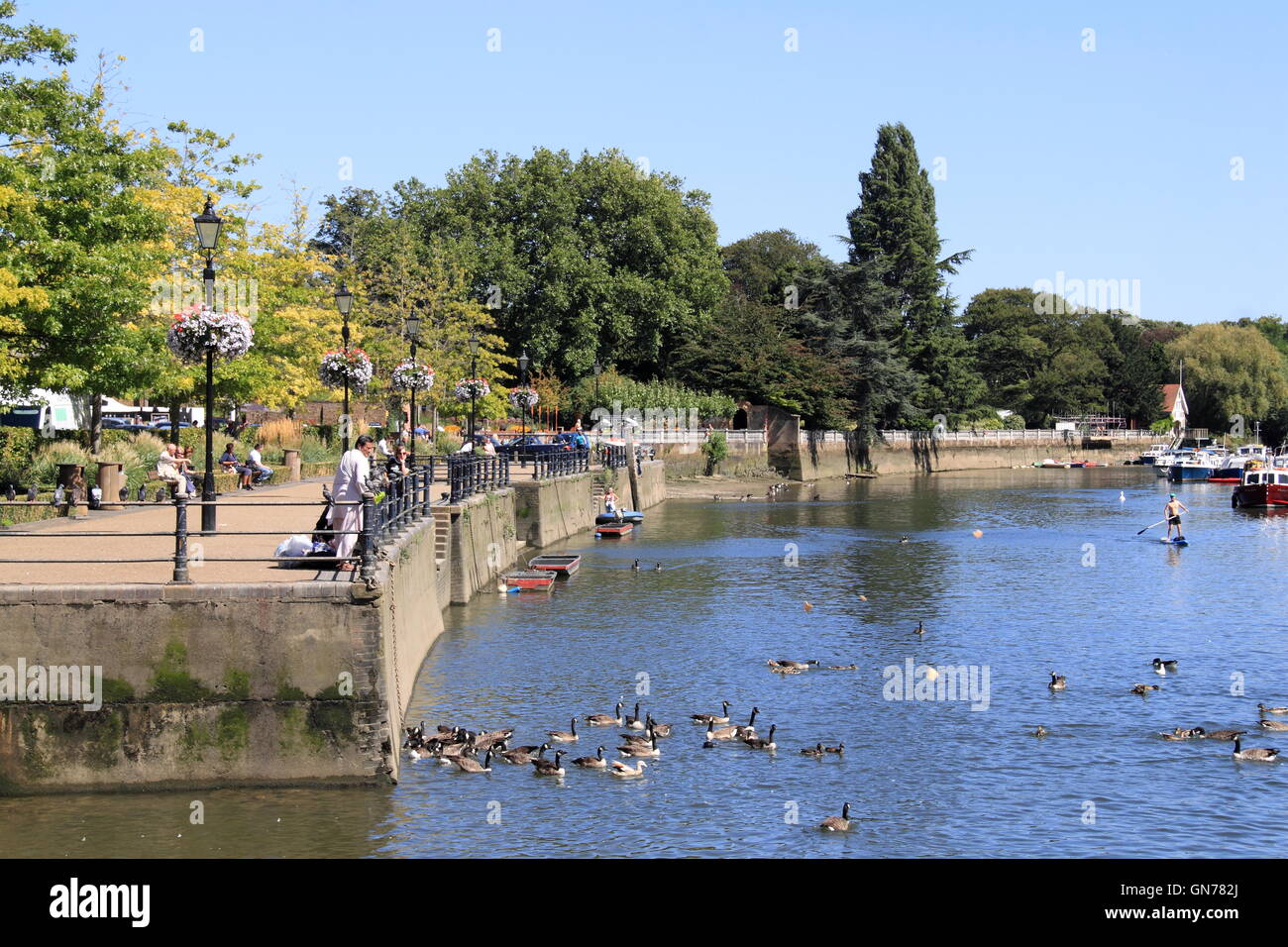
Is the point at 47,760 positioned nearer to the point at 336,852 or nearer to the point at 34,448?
the point at 336,852

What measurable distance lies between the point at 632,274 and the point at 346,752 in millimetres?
73878

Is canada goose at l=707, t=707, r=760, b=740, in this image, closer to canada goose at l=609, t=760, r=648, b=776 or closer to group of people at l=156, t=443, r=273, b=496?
canada goose at l=609, t=760, r=648, b=776

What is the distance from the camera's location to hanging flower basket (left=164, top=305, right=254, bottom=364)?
82.4ft

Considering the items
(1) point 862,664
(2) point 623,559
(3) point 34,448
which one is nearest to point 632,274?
(2) point 623,559

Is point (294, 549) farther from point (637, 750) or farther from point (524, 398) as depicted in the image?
point (524, 398)

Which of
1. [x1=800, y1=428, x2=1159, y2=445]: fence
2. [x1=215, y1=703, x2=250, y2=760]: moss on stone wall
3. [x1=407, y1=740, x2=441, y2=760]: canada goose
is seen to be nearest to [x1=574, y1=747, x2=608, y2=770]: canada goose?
[x1=407, y1=740, x2=441, y2=760]: canada goose

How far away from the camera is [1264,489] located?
70.3 metres

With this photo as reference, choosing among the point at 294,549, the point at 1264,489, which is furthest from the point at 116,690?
the point at 1264,489

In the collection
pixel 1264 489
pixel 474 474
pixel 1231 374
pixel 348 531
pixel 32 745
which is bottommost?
pixel 32 745

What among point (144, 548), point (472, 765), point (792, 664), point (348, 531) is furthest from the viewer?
point (792, 664)

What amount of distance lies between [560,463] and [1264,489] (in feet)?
134

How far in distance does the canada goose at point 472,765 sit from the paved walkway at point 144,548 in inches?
117

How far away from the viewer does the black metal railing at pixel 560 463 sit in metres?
47.5

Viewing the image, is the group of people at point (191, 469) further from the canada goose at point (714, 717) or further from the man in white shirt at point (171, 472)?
the canada goose at point (714, 717)
